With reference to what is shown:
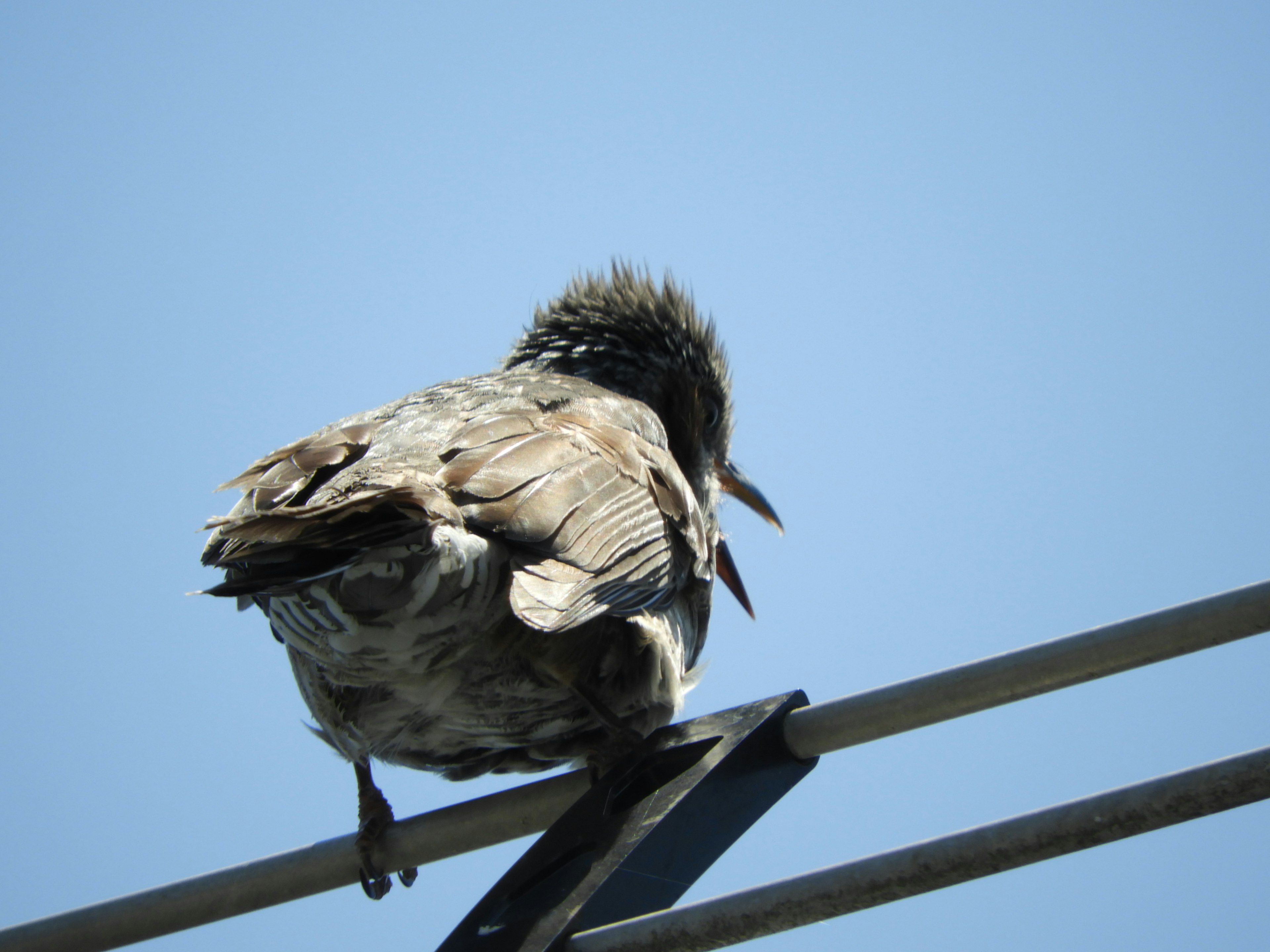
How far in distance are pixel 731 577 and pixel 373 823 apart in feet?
8.25

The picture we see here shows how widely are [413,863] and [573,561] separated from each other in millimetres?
928

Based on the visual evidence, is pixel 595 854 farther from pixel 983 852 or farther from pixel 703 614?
pixel 703 614

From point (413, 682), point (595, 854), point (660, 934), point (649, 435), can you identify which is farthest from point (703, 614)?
point (660, 934)

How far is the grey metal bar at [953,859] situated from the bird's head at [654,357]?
3.42 metres

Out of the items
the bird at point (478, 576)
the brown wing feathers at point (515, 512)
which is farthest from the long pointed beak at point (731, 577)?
the brown wing feathers at point (515, 512)

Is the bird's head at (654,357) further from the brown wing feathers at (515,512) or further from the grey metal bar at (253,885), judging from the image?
the grey metal bar at (253,885)

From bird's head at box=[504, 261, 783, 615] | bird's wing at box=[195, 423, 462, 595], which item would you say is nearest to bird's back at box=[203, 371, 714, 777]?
bird's wing at box=[195, 423, 462, 595]

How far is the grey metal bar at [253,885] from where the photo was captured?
2646 mm

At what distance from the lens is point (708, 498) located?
559 centimetres

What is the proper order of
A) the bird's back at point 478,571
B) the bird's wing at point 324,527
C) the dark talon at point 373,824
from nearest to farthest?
the bird's wing at point 324,527 → the bird's back at point 478,571 → the dark talon at point 373,824

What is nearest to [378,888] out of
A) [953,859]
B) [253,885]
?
[253,885]

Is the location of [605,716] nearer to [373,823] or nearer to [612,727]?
[612,727]

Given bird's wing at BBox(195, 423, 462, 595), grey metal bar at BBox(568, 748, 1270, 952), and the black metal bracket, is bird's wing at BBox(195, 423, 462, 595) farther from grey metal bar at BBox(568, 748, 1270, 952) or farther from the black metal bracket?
grey metal bar at BBox(568, 748, 1270, 952)

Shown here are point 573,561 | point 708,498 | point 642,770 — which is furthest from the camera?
point 708,498
